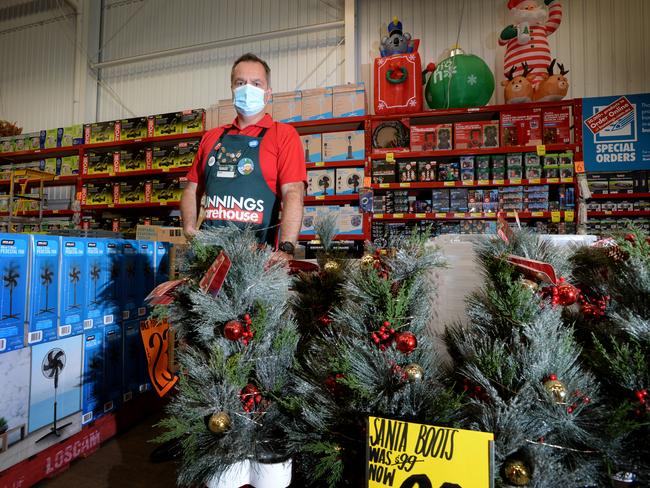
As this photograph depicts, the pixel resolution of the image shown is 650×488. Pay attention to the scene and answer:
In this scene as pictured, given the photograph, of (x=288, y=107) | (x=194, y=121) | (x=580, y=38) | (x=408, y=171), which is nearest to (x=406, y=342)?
(x=408, y=171)

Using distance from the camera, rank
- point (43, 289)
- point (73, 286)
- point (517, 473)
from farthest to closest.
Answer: point (73, 286)
point (43, 289)
point (517, 473)

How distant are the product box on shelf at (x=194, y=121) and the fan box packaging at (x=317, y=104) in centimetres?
120

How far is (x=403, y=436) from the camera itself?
0.58 meters

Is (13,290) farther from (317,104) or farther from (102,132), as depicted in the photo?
(102,132)

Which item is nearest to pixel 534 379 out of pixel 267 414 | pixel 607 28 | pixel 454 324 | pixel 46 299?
pixel 454 324

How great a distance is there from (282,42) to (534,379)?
4986 mm

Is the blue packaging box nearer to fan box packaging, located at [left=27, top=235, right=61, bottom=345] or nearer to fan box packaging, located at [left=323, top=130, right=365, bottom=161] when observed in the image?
fan box packaging, located at [left=27, top=235, right=61, bottom=345]

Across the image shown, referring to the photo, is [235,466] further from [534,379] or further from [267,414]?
[534,379]

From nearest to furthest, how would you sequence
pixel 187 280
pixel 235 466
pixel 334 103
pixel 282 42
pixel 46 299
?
pixel 235 466 < pixel 187 280 < pixel 46 299 < pixel 334 103 < pixel 282 42

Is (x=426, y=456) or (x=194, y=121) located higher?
(x=194, y=121)

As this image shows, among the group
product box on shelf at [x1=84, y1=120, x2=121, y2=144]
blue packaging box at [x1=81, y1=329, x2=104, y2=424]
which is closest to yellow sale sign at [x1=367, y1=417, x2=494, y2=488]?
blue packaging box at [x1=81, y1=329, x2=104, y2=424]

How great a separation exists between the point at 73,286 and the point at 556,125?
12.0 feet

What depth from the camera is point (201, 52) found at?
198 inches

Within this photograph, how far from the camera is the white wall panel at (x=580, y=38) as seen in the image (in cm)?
383
